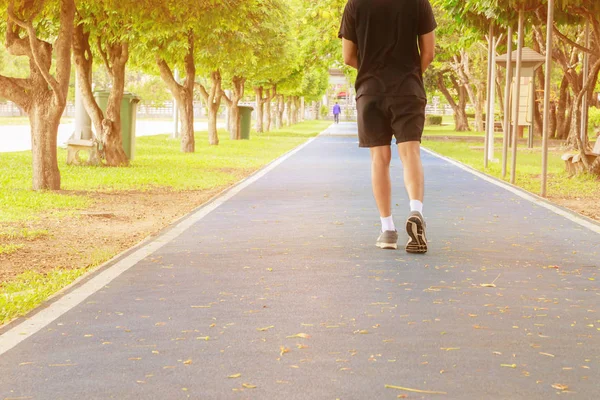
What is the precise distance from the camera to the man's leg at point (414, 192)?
7867mm

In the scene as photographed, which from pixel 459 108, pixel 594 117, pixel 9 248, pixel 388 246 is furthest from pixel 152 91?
pixel 388 246

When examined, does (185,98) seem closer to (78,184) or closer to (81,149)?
(81,149)

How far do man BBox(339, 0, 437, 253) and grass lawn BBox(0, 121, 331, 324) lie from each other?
2.27m

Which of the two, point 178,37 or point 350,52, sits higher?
point 178,37

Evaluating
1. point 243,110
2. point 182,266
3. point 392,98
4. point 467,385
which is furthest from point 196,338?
point 243,110

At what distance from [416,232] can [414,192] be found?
0.29m

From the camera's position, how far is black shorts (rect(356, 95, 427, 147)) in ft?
25.6

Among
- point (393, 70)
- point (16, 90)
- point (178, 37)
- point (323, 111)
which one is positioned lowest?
point (323, 111)

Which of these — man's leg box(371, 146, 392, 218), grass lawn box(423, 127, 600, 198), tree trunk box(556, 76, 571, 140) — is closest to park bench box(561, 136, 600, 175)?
grass lawn box(423, 127, 600, 198)

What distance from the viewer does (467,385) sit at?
14.5ft

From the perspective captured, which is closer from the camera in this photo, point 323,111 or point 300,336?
point 300,336

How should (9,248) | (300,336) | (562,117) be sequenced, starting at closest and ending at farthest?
1. (300,336)
2. (9,248)
3. (562,117)

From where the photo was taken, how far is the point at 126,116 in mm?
22625

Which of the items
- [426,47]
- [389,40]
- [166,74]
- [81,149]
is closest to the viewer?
[389,40]
